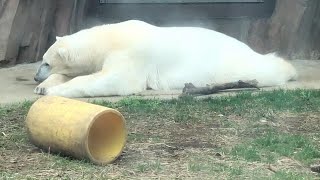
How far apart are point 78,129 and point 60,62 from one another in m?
2.93

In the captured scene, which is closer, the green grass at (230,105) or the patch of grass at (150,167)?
the patch of grass at (150,167)

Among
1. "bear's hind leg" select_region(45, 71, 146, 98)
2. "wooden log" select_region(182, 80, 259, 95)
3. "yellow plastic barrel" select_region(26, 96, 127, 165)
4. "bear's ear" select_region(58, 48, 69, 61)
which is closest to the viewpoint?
"yellow plastic barrel" select_region(26, 96, 127, 165)

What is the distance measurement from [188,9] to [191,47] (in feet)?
7.01

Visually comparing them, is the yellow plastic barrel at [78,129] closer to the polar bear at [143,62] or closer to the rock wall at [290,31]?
the polar bear at [143,62]

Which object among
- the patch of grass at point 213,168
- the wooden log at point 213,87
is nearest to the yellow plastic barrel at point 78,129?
the patch of grass at point 213,168

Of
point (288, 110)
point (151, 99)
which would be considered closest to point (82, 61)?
point (151, 99)

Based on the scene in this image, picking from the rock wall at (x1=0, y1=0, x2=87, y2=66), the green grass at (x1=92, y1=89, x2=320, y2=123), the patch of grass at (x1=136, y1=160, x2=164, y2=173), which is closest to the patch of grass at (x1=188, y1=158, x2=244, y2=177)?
the patch of grass at (x1=136, y1=160, x2=164, y2=173)

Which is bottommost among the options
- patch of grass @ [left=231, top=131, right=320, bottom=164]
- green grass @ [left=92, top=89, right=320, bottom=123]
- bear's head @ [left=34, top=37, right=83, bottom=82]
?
patch of grass @ [left=231, top=131, right=320, bottom=164]

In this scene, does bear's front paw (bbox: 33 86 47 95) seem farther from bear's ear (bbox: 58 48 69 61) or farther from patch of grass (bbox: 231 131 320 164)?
patch of grass (bbox: 231 131 320 164)

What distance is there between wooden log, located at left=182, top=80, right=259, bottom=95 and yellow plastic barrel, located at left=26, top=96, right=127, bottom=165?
78.6 inches

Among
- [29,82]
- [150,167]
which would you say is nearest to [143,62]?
[29,82]

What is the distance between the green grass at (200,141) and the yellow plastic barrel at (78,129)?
7 centimetres

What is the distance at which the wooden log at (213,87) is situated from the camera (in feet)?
19.7

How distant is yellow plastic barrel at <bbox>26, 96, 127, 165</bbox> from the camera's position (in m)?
3.82
